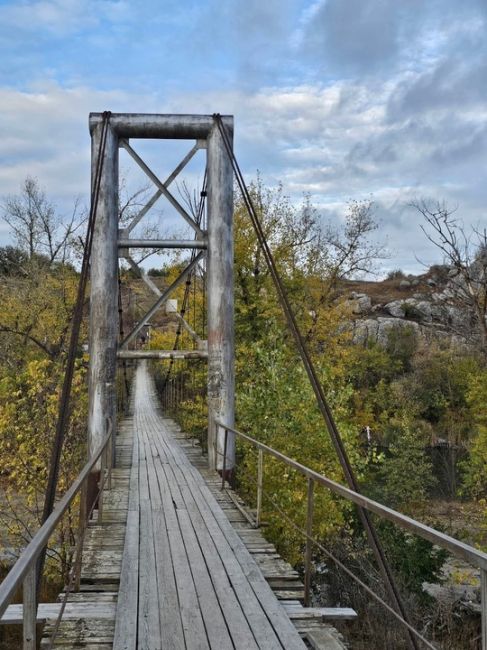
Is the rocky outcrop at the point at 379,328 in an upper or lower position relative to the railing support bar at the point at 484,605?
upper

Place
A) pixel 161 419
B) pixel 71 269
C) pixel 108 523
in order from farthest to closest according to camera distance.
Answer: pixel 71 269 < pixel 161 419 < pixel 108 523

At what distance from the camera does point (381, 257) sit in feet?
76.3

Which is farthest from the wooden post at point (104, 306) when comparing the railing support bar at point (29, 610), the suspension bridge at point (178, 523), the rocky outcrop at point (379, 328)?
the rocky outcrop at point (379, 328)

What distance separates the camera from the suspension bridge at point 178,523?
2.98 metres

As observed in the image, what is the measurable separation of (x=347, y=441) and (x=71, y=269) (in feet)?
46.6

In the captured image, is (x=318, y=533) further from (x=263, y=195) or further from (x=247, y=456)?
(x=263, y=195)

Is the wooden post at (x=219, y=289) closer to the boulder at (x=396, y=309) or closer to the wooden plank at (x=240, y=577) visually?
the wooden plank at (x=240, y=577)

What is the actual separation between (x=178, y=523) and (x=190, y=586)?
1.69m

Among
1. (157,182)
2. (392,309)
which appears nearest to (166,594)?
(157,182)

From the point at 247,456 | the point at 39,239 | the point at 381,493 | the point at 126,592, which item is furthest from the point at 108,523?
the point at 39,239

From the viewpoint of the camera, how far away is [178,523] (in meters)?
5.37

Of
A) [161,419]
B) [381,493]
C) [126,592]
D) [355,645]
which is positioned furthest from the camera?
[381,493]

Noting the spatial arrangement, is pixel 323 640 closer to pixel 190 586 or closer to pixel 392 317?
pixel 190 586

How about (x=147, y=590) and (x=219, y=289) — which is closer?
(x=147, y=590)
